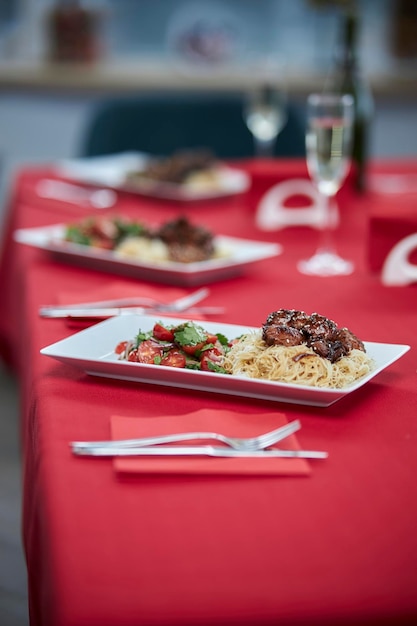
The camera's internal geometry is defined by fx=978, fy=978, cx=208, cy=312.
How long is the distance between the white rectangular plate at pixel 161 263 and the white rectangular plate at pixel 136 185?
44 centimetres

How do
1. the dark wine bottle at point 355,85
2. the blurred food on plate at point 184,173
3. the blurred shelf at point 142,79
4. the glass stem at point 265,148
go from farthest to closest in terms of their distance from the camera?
the blurred shelf at point 142,79
the glass stem at point 265,148
the blurred food on plate at point 184,173
the dark wine bottle at point 355,85

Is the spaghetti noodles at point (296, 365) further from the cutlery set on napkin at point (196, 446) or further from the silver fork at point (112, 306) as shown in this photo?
the silver fork at point (112, 306)

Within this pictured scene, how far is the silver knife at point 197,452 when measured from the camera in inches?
35.2

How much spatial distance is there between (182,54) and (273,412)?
14.2 ft

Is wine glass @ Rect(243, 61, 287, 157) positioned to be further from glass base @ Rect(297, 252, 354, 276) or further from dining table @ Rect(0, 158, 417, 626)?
dining table @ Rect(0, 158, 417, 626)

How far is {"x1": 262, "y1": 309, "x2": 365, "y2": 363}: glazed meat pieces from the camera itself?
107 cm

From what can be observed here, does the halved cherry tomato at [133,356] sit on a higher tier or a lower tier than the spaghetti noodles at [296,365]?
higher

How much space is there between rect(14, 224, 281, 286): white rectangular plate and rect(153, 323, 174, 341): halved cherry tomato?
1.51 feet

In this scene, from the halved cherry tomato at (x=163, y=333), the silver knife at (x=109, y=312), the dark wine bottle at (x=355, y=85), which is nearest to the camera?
the halved cherry tomato at (x=163, y=333)

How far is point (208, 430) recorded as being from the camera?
37.2 inches

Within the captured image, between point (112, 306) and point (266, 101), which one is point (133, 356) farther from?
point (266, 101)

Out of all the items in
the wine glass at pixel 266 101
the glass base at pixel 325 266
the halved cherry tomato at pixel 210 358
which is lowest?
the halved cherry tomato at pixel 210 358

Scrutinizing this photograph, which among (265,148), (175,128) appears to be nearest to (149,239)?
(265,148)

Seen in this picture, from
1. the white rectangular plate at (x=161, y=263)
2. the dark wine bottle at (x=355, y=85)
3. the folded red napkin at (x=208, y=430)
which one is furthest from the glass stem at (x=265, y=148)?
the folded red napkin at (x=208, y=430)
